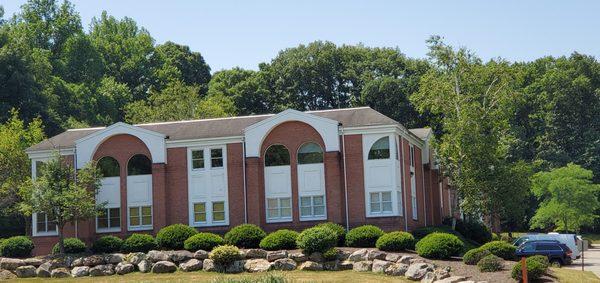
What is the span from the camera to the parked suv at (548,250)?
50.8 m

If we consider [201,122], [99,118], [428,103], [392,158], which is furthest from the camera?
[99,118]

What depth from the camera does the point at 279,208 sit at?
55.3 m

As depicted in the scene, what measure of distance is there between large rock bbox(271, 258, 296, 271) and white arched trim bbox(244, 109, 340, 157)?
29.5 feet

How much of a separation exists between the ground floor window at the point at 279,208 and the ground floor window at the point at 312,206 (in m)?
0.76

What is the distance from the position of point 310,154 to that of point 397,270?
1195 centimetres

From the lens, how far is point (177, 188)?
56312 millimetres

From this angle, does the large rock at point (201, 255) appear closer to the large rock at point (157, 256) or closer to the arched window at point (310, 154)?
the large rock at point (157, 256)

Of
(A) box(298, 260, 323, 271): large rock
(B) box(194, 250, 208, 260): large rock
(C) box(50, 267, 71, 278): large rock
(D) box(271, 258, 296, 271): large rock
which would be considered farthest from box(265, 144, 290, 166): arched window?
(C) box(50, 267, 71, 278): large rock

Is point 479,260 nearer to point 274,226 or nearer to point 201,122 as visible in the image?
point 274,226

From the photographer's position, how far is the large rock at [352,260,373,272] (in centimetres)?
4591

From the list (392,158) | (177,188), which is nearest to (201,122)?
(177,188)

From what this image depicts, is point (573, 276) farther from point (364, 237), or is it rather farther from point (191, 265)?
point (191, 265)

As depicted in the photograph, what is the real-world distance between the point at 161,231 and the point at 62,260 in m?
5.34

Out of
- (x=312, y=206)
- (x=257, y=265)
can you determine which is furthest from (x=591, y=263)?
(x=257, y=265)
